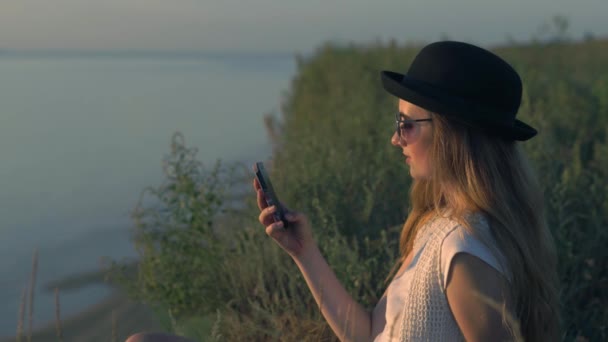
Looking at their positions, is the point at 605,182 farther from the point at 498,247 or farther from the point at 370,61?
the point at 370,61

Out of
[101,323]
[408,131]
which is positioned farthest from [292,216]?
[101,323]

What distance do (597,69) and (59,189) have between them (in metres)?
10.2

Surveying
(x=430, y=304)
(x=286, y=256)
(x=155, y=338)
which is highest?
(x=430, y=304)

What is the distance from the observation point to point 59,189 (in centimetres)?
1035

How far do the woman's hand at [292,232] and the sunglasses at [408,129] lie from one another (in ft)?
1.40

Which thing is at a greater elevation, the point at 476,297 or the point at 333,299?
the point at 476,297

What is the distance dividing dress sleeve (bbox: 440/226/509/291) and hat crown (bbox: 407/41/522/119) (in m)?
0.35

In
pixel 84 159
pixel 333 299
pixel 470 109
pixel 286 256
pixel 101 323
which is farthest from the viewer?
pixel 84 159

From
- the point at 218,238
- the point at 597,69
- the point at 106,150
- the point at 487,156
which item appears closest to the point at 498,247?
the point at 487,156

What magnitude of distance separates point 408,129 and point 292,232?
1.70 ft

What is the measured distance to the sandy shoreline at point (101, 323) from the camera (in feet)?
17.7

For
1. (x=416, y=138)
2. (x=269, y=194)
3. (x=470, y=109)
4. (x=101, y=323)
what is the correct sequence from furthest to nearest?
(x=101, y=323) → (x=269, y=194) → (x=416, y=138) → (x=470, y=109)

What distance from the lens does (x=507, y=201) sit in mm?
1930

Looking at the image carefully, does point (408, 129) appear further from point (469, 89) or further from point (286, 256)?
point (286, 256)
